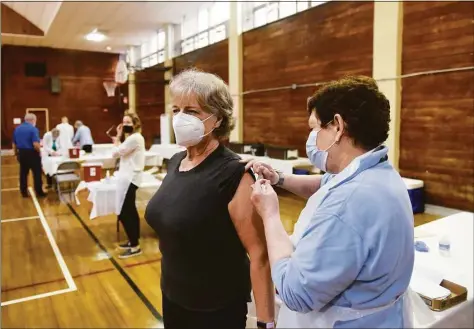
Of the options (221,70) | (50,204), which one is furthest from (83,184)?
(221,70)

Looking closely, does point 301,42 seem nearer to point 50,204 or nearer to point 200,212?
point 50,204

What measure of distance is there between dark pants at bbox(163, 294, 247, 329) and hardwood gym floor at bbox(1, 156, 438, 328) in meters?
0.45

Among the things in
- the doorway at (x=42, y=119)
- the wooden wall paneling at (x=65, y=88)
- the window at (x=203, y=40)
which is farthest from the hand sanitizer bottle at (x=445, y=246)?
the doorway at (x=42, y=119)

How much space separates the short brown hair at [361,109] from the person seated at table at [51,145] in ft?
26.0

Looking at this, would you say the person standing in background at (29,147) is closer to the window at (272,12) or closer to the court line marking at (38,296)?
the court line marking at (38,296)

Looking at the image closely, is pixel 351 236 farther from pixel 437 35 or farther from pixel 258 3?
pixel 258 3

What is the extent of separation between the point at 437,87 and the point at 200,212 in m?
5.59

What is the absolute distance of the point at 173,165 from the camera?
159 centimetres

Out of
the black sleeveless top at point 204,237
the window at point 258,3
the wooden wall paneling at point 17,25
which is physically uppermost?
the wooden wall paneling at point 17,25

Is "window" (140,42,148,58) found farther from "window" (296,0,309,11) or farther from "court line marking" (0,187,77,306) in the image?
"court line marking" (0,187,77,306)

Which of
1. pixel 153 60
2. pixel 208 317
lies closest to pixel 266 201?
pixel 208 317

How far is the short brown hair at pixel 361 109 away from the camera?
3.26ft

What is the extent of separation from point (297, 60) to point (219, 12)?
3.75 metres

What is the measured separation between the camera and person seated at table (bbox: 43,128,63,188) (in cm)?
800
